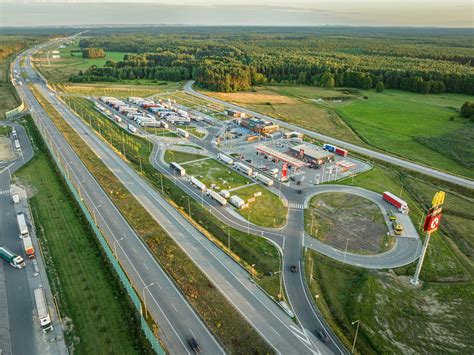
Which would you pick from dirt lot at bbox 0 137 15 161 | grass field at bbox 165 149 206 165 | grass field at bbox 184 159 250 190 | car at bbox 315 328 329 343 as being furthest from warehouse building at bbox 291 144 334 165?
dirt lot at bbox 0 137 15 161

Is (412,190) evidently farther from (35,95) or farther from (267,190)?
(35,95)

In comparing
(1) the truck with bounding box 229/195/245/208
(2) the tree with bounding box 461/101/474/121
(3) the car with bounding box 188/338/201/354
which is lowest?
(3) the car with bounding box 188/338/201/354

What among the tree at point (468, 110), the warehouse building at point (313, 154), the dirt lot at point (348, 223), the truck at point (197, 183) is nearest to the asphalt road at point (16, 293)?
the truck at point (197, 183)

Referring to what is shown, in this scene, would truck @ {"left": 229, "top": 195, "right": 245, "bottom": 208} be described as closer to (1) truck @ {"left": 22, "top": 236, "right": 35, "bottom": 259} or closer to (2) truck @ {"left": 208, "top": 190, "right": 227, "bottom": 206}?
(2) truck @ {"left": 208, "top": 190, "right": 227, "bottom": 206}

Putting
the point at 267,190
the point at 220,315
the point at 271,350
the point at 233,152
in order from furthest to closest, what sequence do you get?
1. the point at 233,152
2. the point at 267,190
3. the point at 220,315
4. the point at 271,350

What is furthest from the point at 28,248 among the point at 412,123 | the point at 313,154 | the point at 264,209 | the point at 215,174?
the point at 412,123

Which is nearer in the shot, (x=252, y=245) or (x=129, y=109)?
(x=252, y=245)

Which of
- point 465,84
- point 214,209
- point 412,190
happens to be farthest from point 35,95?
point 465,84
